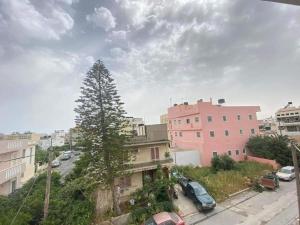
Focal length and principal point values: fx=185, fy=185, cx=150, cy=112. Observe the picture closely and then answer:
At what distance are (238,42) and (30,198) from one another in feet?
70.7

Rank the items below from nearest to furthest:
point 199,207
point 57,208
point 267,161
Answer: point 57,208
point 199,207
point 267,161

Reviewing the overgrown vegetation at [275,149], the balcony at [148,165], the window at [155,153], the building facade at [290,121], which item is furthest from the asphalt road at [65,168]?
the building facade at [290,121]

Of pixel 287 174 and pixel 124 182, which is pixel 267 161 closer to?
pixel 287 174

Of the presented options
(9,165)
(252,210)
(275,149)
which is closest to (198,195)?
(252,210)

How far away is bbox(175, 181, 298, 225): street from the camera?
13.6 meters

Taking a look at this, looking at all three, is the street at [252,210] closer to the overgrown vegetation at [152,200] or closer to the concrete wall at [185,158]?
the overgrown vegetation at [152,200]

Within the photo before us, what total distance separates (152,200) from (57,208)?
7.15 meters

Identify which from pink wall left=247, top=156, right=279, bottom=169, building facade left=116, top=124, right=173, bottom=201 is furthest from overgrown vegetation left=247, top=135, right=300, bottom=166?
building facade left=116, top=124, right=173, bottom=201

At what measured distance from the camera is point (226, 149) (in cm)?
2820

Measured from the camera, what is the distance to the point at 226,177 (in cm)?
2020

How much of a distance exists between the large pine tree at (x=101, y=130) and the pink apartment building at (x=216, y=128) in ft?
51.5

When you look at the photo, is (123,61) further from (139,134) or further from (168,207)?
(168,207)

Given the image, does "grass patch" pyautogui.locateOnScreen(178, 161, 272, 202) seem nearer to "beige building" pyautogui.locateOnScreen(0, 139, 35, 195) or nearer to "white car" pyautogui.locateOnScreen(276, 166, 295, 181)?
"white car" pyautogui.locateOnScreen(276, 166, 295, 181)

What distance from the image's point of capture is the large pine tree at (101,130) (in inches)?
575
